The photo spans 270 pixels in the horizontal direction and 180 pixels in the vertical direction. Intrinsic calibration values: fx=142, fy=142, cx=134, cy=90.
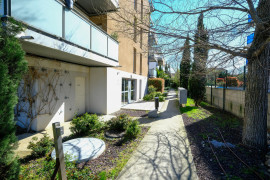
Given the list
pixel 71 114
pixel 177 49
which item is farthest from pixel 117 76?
pixel 177 49

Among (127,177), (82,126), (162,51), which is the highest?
(162,51)

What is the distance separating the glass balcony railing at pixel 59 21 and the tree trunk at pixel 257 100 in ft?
16.9

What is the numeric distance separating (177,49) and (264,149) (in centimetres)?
361

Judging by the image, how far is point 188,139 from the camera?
183 inches

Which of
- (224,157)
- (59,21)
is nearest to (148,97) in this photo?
(224,157)

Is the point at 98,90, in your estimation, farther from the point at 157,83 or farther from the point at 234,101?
the point at 157,83

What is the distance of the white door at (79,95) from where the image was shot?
738 cm

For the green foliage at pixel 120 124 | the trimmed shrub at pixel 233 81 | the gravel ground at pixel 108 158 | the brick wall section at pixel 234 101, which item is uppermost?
the trimmed shrub at pixel 233 81

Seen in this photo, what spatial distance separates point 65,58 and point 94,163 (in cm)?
427

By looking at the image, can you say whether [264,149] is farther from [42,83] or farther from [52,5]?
[42,83]

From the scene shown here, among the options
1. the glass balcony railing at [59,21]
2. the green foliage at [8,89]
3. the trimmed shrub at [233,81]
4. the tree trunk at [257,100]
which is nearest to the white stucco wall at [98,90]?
the glass balcony railing at [59,21]

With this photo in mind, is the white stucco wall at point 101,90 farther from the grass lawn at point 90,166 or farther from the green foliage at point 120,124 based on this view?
the grass lawn at point 90,166

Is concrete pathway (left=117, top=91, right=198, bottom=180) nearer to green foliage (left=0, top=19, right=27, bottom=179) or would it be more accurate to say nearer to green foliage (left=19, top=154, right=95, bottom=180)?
green foliage (left=19, top=154, right=95, bottom=180)

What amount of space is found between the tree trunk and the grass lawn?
3.26 meters
